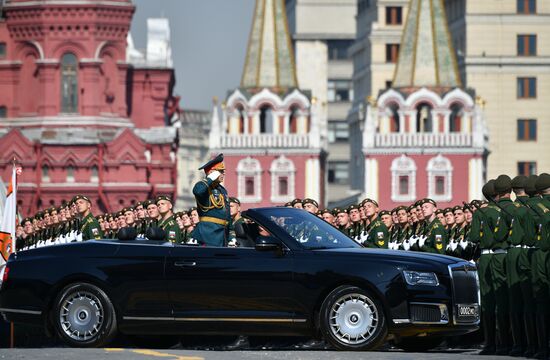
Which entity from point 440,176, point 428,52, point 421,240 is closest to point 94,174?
point 440,176

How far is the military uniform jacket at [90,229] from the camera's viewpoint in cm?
2888

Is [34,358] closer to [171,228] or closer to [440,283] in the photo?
[440,283]

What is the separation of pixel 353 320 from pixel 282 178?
289ft

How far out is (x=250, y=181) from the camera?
362 ft

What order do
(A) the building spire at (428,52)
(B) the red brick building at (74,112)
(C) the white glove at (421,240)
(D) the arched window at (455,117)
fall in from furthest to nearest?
(A) the building spire at (428,52) < (D) the arched window at (455,117) < (B) the red brick building at (74,112) < (C) the white glove at (421,240)

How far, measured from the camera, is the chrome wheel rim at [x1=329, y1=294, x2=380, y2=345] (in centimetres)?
2209

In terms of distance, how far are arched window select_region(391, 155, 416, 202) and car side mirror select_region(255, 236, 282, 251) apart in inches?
3324

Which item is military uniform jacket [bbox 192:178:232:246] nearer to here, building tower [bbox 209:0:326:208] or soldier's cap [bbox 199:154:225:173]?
soldier's cap [bbox 199:154:225:173]

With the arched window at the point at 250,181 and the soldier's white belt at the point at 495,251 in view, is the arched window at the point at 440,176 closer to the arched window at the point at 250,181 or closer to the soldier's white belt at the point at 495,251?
the arched window at the point at 250,181

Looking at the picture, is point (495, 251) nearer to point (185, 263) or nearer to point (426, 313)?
point (426, 313)

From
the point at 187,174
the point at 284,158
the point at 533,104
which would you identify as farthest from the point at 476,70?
the point at 187,174

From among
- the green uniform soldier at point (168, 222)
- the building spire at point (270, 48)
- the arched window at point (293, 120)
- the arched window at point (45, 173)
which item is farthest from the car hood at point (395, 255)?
the building spire at point (270, 48)

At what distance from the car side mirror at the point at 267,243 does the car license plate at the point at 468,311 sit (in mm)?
1906

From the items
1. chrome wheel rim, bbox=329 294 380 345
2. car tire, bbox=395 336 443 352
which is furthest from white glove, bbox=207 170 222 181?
car tire, bbox=395 336 443 352
